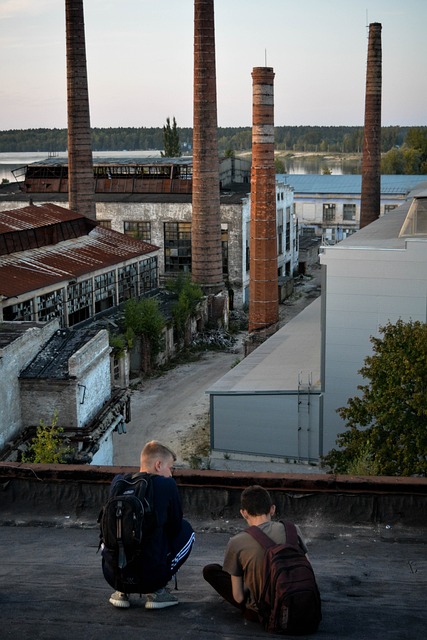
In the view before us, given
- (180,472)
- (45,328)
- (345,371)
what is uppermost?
(180,472)

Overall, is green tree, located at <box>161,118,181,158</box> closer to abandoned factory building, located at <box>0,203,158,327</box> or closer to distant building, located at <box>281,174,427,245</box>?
distant building, located at <box>281,174,427,245</box>

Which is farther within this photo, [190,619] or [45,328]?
[45,328]

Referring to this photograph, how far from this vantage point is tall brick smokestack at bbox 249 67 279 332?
26.6 meters

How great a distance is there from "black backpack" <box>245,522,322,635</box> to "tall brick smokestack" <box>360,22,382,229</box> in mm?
32243

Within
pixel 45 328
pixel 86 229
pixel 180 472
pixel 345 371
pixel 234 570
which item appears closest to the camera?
pixel 234 570

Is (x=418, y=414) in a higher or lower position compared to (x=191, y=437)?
higher

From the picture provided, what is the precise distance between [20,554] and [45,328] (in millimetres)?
11599

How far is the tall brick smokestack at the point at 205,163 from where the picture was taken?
31266mm

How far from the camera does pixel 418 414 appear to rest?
47.0 ft

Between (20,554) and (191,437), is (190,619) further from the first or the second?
(191,437)

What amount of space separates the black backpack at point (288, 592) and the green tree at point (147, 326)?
72.5ft

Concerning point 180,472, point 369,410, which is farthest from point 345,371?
point 180,472

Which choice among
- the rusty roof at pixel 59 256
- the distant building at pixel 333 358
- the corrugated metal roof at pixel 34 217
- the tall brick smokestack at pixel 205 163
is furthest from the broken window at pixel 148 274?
the distant building at pixel 333 358

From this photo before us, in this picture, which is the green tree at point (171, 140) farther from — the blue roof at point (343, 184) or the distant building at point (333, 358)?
the distant building at point (333, 358)
